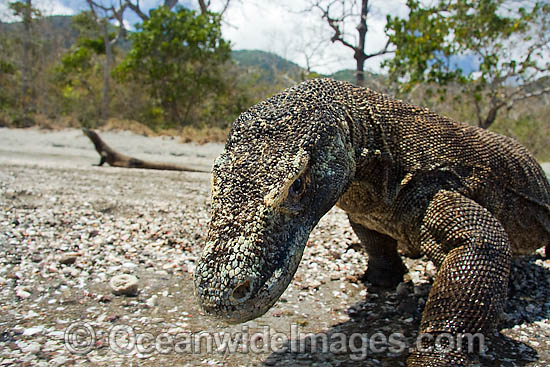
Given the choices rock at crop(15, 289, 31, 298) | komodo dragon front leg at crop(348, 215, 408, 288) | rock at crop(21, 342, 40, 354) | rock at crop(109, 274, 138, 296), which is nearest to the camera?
rock at crop(21, 342, 40, 354)

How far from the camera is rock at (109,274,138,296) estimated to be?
2.91 m

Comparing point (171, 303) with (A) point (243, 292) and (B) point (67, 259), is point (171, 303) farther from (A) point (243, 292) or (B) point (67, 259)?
(A) point (243, 292)

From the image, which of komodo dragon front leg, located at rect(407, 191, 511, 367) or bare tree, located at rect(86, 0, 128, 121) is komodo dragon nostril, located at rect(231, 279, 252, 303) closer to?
komodo dragon front leg, located at rect(407, 191, 511, 367)

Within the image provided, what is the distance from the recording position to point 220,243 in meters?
1.46

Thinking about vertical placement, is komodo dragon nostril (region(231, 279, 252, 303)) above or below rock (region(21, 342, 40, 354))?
above

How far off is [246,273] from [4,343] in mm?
Result: 1689

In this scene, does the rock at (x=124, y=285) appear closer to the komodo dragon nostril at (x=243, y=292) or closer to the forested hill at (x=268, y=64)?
the komodo dragon nostril at (x=243, y=292)

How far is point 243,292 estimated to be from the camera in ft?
4.60

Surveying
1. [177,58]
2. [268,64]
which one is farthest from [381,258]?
[268,64]

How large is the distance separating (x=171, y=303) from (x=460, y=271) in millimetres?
1848

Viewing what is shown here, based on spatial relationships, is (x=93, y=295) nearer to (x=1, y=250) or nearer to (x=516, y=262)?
(x=1, y=250)

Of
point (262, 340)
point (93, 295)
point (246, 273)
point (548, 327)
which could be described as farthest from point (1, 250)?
point (548, 327)

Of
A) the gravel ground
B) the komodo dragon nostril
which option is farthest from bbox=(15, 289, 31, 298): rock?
the komodo dragon nostril

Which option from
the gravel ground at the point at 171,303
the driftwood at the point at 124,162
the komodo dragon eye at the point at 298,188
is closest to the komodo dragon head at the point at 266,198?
the komodo dragon eye at the point at 298,188
